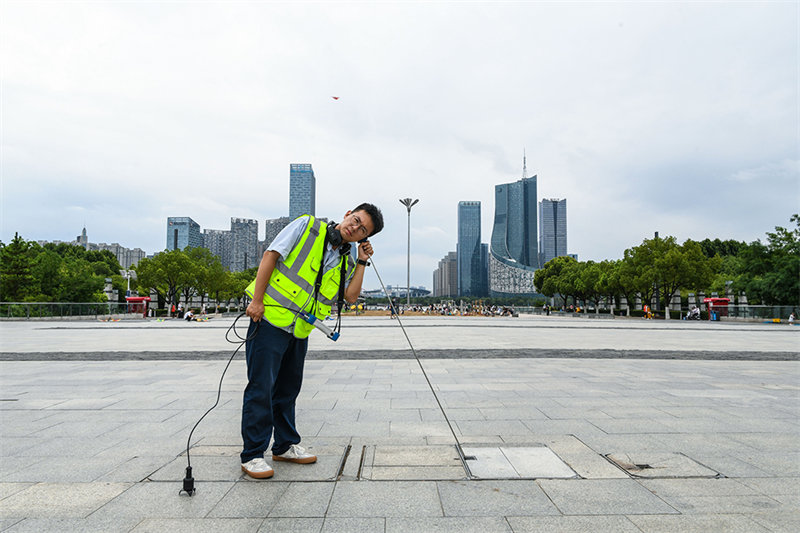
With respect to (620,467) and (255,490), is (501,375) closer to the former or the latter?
(620,467)

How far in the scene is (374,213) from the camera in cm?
328

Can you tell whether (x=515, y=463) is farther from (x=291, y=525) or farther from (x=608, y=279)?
(x=608, y=279)

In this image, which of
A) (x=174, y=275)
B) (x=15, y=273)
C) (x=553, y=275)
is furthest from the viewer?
(x=553, y=275)

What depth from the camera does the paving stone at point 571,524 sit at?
Answer: 2.23 metres

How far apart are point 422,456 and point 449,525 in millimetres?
1056

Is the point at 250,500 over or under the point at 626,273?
under

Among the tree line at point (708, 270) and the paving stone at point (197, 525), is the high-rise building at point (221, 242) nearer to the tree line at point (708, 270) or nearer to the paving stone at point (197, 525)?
the tree line at point (708, 270)

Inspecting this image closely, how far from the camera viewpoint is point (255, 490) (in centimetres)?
272

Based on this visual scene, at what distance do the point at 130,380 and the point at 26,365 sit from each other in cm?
338

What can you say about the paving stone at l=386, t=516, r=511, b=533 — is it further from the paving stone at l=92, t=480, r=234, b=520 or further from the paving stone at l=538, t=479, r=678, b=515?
the paving stone at l=92, t=480, r=234, b=520

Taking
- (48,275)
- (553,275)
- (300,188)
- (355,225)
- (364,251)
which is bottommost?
(364,251)

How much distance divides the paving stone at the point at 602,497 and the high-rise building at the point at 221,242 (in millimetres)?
157512

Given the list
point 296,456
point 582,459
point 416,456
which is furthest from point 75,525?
point 582,459

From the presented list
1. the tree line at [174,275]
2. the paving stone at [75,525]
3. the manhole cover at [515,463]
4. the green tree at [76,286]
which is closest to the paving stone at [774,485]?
the manhole cover at [515,463]
